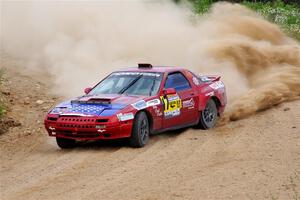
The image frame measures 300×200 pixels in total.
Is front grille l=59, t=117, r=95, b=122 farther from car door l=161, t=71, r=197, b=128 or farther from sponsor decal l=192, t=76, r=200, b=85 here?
sponsor decal l=192, t=76, r=200, b=85

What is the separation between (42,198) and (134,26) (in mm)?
14610

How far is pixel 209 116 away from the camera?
1354cm

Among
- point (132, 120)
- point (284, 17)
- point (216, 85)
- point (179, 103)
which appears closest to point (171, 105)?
→ point (179, 103)

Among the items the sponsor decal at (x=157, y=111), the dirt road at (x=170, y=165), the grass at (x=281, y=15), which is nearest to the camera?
the dirt road at (x=170, y=165)

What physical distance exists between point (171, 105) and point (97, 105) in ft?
5.15

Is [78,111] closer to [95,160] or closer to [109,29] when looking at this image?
[95,160]

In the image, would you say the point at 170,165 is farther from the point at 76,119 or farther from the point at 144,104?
the point at 76,119

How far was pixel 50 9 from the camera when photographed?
2341 centimetres

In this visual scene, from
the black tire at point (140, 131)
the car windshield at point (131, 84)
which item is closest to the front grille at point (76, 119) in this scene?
the black tire at point (140, 131)

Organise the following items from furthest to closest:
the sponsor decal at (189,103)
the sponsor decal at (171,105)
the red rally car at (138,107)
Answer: the sponsor decal at (189,103) → the sponsor decal at (171,105) → the red rally car at (138,107)

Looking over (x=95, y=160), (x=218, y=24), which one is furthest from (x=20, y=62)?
(x=95, y=160)

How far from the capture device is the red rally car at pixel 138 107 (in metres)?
11.1

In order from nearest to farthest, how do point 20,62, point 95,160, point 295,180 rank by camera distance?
point 295,180, point 95,160, point 20,62

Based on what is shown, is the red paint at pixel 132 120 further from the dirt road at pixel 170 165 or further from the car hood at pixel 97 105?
the dirt road at pixel 170 165
